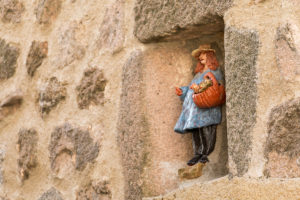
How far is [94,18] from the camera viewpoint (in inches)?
72.5

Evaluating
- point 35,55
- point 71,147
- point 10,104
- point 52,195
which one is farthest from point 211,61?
point 10,104

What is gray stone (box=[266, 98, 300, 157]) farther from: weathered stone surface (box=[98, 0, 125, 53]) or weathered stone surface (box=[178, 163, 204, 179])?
weathered stone surface (box=[98, 0, 125, 53])

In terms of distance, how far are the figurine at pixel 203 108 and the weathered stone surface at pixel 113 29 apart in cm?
29

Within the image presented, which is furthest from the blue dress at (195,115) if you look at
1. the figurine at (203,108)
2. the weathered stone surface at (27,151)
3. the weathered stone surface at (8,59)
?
the weathered stone surface at (8,59)

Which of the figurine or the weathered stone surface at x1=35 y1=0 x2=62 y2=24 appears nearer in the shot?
the figurine

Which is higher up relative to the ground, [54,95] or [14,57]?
[14,57]

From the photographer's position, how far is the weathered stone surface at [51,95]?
1906 mm

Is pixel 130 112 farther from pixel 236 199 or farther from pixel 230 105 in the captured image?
pixel 236 199

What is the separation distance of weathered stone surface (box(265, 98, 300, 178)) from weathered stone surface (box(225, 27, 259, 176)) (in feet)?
0.18

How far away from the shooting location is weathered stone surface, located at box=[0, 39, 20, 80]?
87.7 inches

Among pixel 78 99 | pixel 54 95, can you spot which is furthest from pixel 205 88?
pixel 54 95

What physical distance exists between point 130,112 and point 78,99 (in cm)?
32

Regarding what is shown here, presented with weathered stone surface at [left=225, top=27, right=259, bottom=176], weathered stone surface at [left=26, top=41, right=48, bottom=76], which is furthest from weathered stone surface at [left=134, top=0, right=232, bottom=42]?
weathered stone surface at [left=26, top=41, right=48, bottom=76]

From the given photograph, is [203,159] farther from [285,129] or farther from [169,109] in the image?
[285,129]
